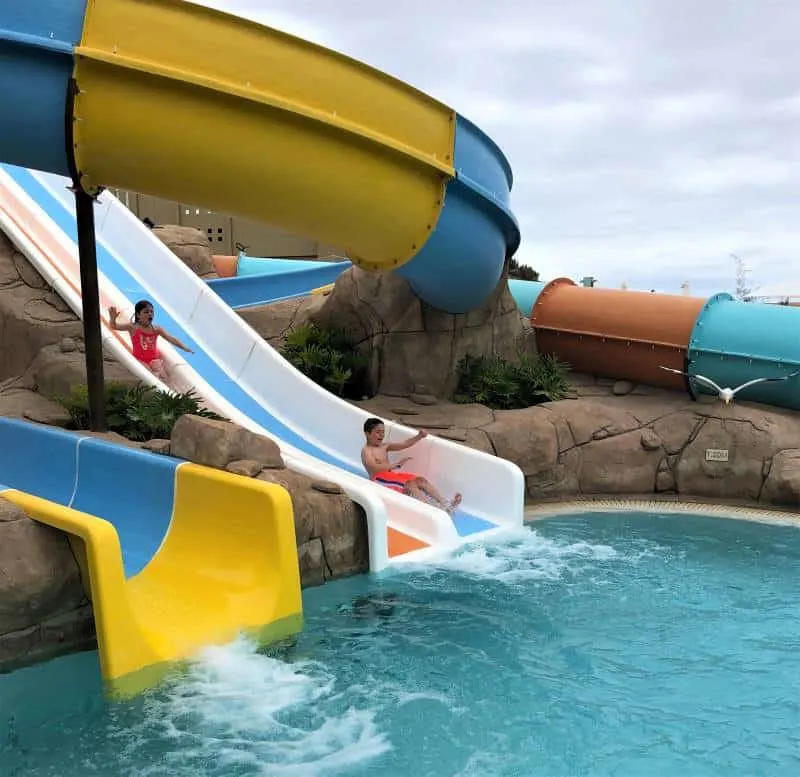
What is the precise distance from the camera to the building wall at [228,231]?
19.9 metres

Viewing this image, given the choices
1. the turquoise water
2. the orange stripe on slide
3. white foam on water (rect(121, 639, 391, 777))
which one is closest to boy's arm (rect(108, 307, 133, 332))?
the orange stripe on slide

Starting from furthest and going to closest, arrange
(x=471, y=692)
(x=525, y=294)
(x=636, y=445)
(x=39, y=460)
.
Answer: (x=525, y=294), (x=636, y=445), (x=39, y=460), (x=471, y=692)

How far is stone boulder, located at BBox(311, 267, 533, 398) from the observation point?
8484 millimetres

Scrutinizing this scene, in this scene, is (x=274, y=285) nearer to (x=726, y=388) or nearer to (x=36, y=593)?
(x=726, y=388)

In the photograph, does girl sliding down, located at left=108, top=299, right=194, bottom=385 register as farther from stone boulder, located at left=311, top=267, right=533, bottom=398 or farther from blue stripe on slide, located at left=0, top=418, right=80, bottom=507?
stone boulder, located at left=311, top=267, right=533, bottom=398

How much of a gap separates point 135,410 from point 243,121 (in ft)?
7.87

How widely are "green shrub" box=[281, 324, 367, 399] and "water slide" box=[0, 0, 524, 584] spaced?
2.56 ft

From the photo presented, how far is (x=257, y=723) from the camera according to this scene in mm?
3264

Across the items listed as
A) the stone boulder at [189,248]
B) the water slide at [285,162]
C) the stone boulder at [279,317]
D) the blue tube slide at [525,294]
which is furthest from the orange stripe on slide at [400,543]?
the stone boulder at [189,248]

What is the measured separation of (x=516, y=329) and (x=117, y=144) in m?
5.48

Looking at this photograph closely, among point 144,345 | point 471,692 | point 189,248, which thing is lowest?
point 471,692

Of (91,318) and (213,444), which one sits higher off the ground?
(91,318)

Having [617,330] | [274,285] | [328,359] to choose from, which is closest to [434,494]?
[328,359]

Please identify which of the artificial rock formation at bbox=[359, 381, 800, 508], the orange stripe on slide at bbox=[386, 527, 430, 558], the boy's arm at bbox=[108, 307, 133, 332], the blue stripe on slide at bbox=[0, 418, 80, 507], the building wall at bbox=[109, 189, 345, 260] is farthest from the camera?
the building wall at bbox=[109, 189, 345, 260]
